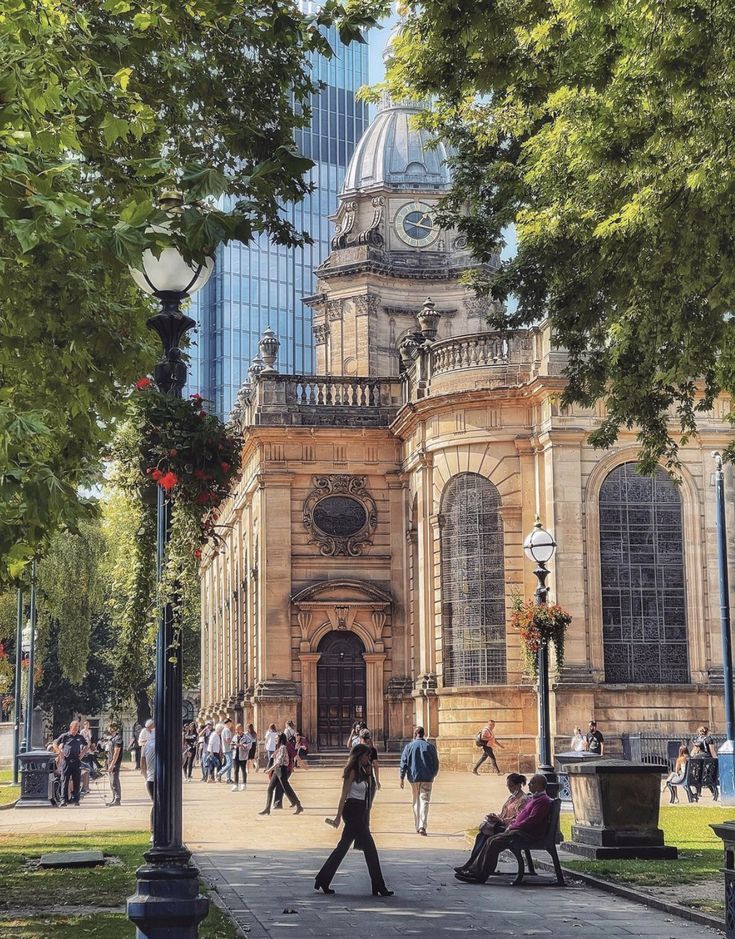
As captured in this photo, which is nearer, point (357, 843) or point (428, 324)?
point (357, 843)

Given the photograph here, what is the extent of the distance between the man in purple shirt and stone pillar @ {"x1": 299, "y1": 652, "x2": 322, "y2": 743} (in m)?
27.8

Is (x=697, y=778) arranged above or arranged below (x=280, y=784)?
below

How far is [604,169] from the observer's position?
43.4 feet

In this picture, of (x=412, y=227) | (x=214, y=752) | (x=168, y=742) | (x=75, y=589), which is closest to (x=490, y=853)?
(x=168, y=742)

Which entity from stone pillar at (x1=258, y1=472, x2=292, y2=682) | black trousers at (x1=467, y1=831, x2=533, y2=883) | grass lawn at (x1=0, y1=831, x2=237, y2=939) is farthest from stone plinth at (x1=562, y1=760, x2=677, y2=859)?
stone pillar at (x1=258, y1=472, x2=292, y2=682)

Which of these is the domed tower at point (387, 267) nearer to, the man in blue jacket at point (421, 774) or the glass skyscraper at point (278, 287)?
the man in blue jacket at point (421, 774)

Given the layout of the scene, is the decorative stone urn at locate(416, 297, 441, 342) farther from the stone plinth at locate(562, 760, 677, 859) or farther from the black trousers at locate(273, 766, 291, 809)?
the stone plinth at locate(562, 760, 677, 859)

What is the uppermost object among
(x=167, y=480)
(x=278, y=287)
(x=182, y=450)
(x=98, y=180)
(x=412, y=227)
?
(x=278, y=287)

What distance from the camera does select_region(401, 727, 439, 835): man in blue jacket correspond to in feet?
68.3

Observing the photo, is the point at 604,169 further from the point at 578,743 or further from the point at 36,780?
the point at 36,780

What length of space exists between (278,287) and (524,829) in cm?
11230

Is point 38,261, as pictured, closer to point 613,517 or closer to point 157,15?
point 157,15

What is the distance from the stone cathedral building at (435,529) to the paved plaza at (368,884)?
969 cm

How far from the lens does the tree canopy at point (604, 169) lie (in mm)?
11391
